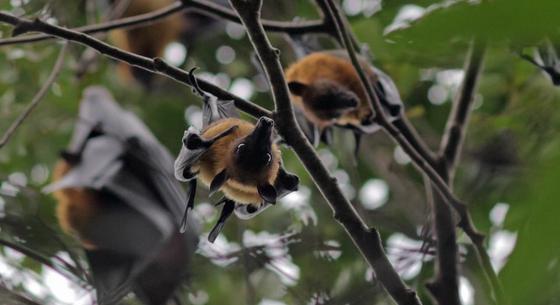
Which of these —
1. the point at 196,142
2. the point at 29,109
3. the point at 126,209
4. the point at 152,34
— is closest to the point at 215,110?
the point at 196,142

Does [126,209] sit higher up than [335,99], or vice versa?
[335,99]

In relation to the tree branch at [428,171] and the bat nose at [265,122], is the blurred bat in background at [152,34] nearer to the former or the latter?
the tree branch at [428,171]

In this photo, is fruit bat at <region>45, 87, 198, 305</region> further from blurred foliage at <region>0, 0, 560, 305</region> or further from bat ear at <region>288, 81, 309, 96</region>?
bat ear at <region>288, 81, 309, 96</region>

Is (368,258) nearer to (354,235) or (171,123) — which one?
(354,235)

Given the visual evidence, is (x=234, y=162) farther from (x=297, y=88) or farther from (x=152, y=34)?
(x=152, y=34)

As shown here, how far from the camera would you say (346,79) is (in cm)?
254

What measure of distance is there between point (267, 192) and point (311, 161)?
0.33 feet

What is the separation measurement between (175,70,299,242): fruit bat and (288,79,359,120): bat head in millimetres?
826

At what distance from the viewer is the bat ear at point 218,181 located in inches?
55.2

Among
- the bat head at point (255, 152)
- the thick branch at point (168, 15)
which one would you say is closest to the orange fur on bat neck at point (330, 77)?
the thick branch at point (168, 15)

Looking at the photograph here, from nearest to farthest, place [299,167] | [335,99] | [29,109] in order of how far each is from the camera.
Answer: [29,109] → [335,99] → [299,167]

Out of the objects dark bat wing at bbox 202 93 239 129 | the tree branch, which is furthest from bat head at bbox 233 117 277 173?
the tree branch

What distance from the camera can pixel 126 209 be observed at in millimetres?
3010

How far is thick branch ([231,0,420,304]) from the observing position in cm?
132
